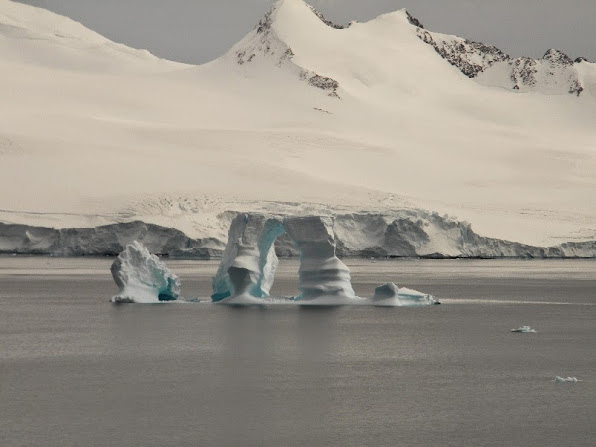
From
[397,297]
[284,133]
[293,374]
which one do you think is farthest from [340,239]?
[293,374]

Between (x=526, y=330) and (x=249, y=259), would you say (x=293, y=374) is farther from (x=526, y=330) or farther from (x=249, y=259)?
(x=249, y=259)

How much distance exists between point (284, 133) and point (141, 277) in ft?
204

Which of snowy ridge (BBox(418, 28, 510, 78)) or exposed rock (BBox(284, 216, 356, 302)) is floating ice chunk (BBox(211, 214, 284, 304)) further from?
snowy ridge (BBox(418, 28, 510, 78))

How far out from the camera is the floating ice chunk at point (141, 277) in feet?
101

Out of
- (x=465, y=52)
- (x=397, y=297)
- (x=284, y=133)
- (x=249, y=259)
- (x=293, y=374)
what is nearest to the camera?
(x=293, y=374)

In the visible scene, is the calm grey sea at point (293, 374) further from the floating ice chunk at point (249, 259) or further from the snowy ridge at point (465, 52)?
the snowy ridge at point (465, 52)

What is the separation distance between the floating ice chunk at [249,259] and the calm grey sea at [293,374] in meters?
0.68

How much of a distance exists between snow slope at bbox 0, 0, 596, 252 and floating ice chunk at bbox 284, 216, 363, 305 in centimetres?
2800

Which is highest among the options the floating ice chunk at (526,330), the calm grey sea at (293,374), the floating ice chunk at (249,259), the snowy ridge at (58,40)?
the snowy ridge at (58,40)

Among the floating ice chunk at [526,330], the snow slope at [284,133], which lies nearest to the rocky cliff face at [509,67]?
the snow slope at [284,133]

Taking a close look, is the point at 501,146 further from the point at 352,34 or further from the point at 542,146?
the point at 352,34

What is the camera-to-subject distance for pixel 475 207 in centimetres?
8088

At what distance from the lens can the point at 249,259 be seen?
31203 mm

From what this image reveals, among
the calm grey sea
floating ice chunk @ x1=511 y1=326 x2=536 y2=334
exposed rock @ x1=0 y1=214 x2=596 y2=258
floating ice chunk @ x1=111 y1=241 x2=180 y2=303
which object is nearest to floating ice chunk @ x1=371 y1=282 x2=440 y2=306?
the calm grey sea
